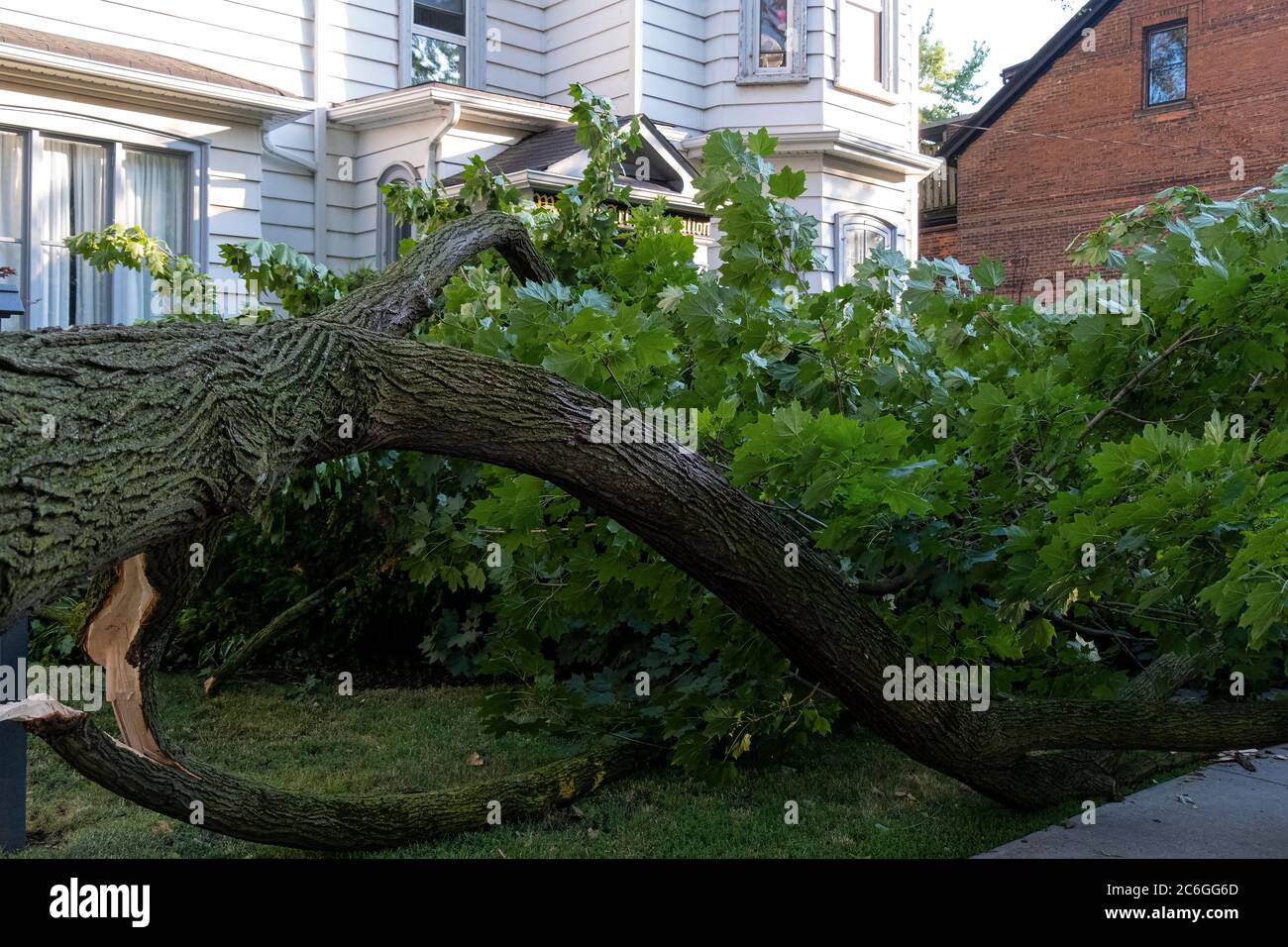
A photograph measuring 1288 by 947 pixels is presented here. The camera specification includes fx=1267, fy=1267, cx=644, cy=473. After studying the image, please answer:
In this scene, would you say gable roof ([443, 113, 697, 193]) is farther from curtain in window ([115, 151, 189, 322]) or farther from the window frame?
the window frame

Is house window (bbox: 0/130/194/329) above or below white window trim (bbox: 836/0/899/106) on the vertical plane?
below

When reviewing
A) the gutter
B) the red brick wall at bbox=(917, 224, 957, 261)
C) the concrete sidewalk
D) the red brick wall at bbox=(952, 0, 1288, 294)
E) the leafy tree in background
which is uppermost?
the leafy tree in background

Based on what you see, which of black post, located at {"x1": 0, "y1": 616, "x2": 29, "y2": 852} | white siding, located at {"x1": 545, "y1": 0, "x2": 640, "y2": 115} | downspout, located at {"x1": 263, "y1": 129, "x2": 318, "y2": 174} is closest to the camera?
black post, located at {"x1": 0, "y1": 616, "x2": 29, "y2": 852}

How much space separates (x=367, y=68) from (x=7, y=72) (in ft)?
11.7

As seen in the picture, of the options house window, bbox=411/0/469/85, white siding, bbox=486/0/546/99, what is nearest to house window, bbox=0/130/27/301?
house window, bbox=411/0/469/85

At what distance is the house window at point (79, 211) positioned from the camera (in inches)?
408

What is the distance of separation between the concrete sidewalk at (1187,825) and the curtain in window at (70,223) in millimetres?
8762

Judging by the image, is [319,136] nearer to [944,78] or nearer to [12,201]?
[12,201]

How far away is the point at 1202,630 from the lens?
13.1 ft

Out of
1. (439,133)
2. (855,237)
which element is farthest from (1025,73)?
(439,133)

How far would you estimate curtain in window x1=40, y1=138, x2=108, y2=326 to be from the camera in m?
10.5

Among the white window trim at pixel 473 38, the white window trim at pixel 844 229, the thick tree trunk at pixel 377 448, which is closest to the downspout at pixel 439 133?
the white window trim at pixel 473 38

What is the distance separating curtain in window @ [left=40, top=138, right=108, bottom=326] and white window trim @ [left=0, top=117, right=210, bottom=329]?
7 centimetres

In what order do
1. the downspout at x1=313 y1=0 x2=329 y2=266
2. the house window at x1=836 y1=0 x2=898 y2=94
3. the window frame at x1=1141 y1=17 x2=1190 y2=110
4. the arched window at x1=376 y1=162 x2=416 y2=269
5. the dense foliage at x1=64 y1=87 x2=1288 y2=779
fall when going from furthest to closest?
the window frame at x1=1141 y1=17 x2=1190 y2=110
the house window at x1=836 y1=0 x2=898 y2=94
the arched window at x1=376 y1=162 x2=416 y2=269
the downspout at x1=313 y1=0 x2=329 y2=266
the dense foliage at x1=64 y1=87 x2=1288 y2=779
